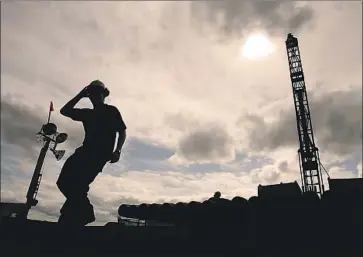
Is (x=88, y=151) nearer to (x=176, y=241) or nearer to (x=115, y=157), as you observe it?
(x=115, y=157)

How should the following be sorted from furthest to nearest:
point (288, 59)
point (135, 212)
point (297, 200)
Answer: point (288, 59), point (135, 212), point (297, 200)

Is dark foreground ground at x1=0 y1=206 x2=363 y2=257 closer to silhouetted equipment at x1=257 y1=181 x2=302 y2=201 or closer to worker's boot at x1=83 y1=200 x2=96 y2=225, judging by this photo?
worker's boot at x1=83 y1=200 x2=96 y2=225

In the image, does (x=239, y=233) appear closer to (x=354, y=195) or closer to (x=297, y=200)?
(x=297, y=200)

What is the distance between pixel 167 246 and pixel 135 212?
4.33 m

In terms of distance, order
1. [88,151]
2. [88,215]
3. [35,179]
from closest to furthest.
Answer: [88,215]
[88,151]
[35,179]

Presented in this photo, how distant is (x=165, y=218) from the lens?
7797 mm

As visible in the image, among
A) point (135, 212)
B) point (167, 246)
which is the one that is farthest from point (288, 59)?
point (167, 246)

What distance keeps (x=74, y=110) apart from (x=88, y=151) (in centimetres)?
87

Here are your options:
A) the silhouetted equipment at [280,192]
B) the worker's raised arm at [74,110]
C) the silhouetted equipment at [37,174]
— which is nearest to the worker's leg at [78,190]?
the worker's raised arm at [74,110]

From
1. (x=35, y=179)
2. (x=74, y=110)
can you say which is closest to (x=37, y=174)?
(x=35, y=179)

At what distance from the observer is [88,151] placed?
5.23m

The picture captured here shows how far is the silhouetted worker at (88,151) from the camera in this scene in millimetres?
5035

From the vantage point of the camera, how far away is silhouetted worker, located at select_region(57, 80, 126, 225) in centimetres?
504

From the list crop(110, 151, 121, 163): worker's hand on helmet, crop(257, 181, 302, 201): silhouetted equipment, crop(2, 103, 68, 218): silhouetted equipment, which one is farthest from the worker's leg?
crop(2, 103, 68, 218): silhouetted equipment
